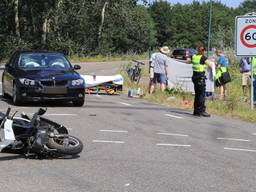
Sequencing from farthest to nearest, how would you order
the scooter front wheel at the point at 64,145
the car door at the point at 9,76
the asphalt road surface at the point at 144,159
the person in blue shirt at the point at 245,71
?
the person in blue shirt at the point at 245,71 → the car door at the point at 9,76 → the scooter front wheel at the point at 64,145 → the asphalt road surface at the point at 144,159

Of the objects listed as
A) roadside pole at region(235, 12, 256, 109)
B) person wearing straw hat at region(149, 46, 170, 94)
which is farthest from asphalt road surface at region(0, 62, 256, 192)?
person wearing straw hat at region(149, 46, 170, 94)

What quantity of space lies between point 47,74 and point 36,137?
7581mm

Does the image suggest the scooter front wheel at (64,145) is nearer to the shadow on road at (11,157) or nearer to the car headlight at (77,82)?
the shadow on road at (11,157)

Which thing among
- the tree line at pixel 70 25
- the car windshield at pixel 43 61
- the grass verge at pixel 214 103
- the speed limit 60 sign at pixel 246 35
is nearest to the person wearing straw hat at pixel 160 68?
the grass verge at pixel 214 103

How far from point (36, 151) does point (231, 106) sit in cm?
990

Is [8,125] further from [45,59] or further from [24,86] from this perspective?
[45,59]

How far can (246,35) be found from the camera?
17562 millimetres

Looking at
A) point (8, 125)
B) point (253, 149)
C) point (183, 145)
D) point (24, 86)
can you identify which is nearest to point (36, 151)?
point (8, 125)

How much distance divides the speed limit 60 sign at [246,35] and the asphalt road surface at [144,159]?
2972 millimetres

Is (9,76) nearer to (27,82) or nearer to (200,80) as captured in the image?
(27,82)

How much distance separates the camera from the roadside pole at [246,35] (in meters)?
17.5

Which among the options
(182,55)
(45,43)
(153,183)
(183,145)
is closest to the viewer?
(153,183)

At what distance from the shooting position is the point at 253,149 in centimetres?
1086

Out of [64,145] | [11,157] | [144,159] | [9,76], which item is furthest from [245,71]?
[11,157]
